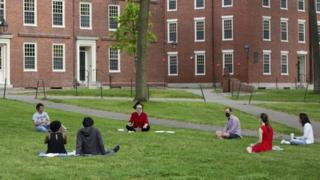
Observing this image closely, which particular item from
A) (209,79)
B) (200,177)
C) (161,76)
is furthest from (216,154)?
(209,79)

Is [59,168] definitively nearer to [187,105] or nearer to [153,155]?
[153,155]

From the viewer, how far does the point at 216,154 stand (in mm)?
15422

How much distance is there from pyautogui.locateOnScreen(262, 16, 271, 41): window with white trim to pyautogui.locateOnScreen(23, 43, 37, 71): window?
24102 mm

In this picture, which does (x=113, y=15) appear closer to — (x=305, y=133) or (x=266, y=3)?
(x=266, y=3)

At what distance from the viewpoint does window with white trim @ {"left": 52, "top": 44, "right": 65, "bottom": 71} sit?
51.4 metres

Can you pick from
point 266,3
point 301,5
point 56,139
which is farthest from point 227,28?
point 56,139

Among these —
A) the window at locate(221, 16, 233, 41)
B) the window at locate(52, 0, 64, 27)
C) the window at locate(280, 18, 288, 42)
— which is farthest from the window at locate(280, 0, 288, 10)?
the window at locate(52, 0, 64, 27)

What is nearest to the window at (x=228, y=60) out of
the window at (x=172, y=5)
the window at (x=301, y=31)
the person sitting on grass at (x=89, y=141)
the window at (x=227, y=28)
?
the window at (x=227, y=28)

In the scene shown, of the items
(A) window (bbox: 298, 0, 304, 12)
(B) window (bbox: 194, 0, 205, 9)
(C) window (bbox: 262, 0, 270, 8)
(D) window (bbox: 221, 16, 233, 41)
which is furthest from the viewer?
(A) window (bbox: 298, 0, 304, 12)

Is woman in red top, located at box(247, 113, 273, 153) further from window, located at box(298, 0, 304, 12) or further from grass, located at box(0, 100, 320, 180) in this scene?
window, located at box(298, 0, 304, 12)

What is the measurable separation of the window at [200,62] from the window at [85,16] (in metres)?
15.5

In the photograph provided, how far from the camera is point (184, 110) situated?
103 feet

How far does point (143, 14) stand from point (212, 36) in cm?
3254

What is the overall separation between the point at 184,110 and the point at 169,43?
36527 mm
